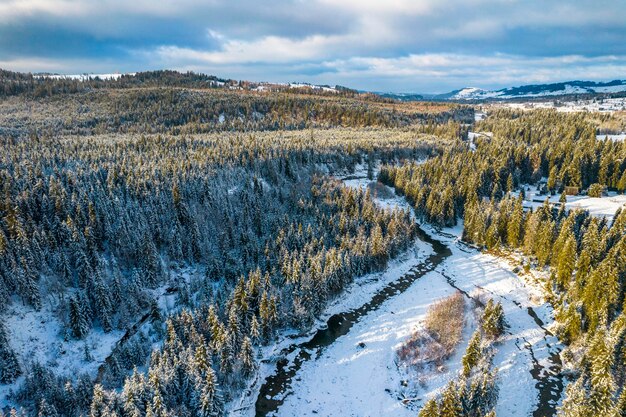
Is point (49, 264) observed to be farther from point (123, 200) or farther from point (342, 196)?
point (342, 196)

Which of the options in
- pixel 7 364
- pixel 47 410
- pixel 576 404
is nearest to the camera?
pixel 47 410

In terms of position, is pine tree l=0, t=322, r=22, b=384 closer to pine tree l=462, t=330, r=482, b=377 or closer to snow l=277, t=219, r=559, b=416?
snow l=277, t=219, r=559, b=416

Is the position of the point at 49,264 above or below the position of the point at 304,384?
above

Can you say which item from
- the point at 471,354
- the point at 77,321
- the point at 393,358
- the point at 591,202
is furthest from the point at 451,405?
the point at 591,202

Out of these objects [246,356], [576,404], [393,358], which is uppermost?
[576,404]

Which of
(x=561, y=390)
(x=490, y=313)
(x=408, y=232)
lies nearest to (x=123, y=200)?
(x=408, y=232)

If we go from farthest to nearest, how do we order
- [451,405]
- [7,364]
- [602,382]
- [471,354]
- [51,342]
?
[51,342] → [471,354] → [7,364] → [602,382] → [451,405]

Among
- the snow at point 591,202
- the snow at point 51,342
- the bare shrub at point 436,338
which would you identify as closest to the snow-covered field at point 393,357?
the bare shrub at point 436,338

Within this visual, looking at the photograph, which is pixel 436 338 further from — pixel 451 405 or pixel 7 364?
pixel 7 364
